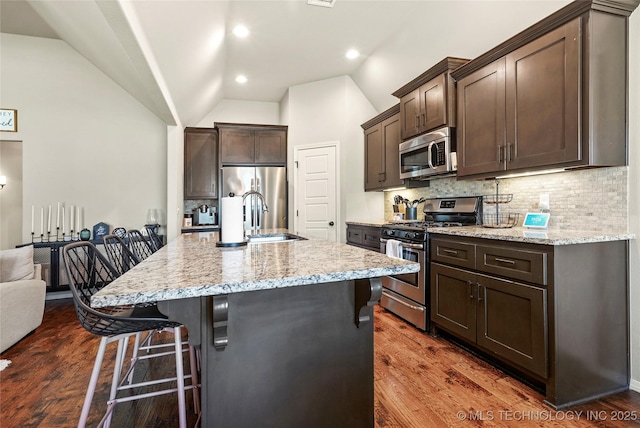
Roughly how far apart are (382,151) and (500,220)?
1.82 metres

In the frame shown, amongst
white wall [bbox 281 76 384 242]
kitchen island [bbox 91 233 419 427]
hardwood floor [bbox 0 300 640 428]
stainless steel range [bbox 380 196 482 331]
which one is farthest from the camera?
white wall [bbox 281 76 384 242]

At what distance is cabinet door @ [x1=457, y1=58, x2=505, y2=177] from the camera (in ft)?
7.70

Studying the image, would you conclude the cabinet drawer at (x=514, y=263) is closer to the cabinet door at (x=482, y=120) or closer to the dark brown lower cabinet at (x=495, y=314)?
the dark brown lower cabinet at (x=495, y=314)

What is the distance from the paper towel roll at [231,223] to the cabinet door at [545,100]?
198 centimetres

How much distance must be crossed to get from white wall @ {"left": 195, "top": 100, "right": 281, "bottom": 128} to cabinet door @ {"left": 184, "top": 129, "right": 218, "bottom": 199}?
42cm

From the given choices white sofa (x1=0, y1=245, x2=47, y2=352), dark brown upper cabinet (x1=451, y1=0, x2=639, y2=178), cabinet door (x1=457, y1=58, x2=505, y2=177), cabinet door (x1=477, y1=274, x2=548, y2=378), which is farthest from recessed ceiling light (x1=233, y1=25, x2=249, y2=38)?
cabinet door (x1=477, y1=274, x2=548, y2=378)

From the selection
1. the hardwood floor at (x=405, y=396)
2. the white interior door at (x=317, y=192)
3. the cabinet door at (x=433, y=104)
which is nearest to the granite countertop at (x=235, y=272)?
the hardwood floor at (x=405, y=396)

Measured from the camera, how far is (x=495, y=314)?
6.84 ft

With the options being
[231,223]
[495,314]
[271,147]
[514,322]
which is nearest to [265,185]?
[271,147]

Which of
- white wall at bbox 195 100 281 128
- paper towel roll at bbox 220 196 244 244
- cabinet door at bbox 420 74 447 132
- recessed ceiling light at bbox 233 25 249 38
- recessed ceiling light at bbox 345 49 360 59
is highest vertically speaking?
recessed ceiling light at bbox 345 49 360 59

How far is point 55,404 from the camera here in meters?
1.79

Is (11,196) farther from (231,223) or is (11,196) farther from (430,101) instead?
(430,101)

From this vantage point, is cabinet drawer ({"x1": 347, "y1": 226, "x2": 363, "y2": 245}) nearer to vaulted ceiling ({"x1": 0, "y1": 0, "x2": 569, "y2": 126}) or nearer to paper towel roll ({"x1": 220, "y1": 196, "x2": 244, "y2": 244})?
vaulted ceiling ({"x1": 0, "y1": 0, "x2": 569, "y2": 126})

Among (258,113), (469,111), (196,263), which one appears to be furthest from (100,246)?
(469,111)
